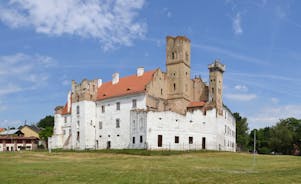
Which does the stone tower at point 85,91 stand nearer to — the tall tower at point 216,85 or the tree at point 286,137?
the tall tower at point 216,85

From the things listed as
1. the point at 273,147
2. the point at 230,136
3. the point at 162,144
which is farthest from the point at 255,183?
the point at 273,147

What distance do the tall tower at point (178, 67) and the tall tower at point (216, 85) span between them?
4446 mm

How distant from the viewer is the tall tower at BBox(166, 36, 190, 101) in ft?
237

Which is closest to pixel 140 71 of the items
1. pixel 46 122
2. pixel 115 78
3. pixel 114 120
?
pixel 115 78

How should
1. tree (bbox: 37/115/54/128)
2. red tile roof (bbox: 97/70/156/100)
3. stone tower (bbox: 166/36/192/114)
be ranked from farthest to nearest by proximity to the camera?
1. tree (bbox: 37/115/54/128)
2. stone tower (bbox: 166/36/192/114)
3. red tile roof (bbox: 97/70/156/100)

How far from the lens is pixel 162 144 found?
6419 centimetres

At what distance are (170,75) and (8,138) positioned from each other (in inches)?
2260

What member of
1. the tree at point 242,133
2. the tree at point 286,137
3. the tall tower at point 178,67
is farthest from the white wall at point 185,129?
the tree at point 242,133

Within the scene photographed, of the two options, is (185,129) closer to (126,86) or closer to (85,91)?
(126,86)

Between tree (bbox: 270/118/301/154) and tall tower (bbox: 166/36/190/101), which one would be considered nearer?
tall tower (bbox: 166/36/190/101)

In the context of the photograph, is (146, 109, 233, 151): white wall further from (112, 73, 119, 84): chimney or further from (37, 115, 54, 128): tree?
(37, 115, 54, 128): tree

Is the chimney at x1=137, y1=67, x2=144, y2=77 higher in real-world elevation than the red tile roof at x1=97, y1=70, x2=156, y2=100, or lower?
higher

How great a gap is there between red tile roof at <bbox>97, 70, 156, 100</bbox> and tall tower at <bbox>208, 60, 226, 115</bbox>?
11.6 metres

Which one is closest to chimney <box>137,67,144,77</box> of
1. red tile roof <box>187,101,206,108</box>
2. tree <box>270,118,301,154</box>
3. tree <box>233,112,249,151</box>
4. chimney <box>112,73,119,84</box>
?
chimney <box>112,73,119,84</box>
